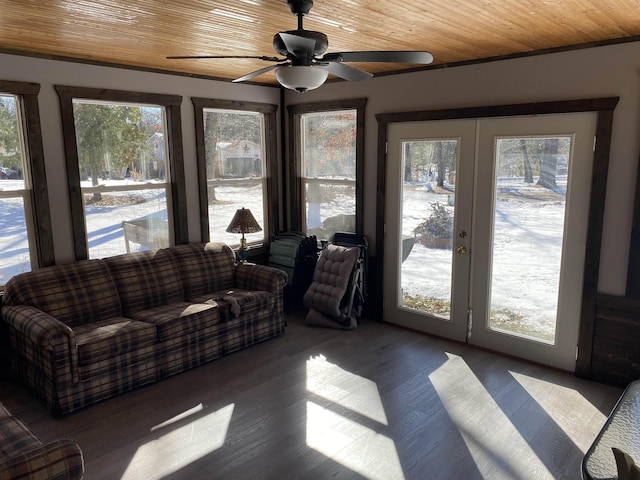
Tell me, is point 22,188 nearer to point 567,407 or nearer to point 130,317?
point 130,317

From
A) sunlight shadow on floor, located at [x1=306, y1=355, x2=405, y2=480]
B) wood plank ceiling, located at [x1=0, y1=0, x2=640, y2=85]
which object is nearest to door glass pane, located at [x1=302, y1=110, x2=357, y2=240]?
wood plank ceiling, located at [x1=0, y1=0, x2=640, y2=85]

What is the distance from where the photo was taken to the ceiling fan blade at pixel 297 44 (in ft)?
7.43

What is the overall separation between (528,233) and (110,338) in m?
3.28

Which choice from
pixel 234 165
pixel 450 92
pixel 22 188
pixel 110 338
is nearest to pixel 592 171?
pixel 450 92

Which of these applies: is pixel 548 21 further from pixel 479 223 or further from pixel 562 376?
pixel 562 376

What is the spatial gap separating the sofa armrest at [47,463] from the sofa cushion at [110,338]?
1383 mm

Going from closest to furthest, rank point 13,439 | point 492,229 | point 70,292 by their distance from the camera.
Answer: point 13,439
point 70,292
point 492,229

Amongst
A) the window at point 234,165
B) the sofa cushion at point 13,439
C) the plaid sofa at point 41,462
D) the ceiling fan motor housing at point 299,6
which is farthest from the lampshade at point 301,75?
the window at point 234,165

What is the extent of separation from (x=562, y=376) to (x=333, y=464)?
2124mm

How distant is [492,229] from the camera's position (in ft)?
14.0

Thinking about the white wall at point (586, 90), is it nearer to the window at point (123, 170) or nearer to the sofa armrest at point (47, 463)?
the window at point (123, 170)

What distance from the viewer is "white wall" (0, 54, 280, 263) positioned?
388 centimetres

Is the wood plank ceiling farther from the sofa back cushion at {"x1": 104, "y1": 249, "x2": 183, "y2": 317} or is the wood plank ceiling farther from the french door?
the sofa back cushion at {"x1": 104, "y1": 249, "x2": 183, "y2": 317}

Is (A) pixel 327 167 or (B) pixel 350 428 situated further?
(A) pixel 327 167
